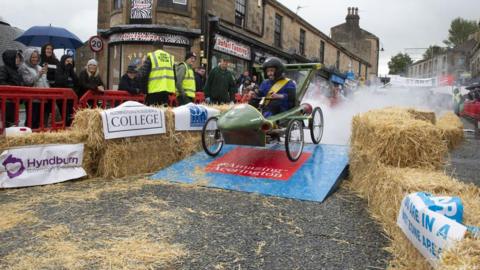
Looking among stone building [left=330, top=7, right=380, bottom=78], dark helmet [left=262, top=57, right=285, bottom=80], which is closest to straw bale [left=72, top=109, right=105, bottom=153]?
dark helmet [left=262, top=57, right=285, bottom=80]

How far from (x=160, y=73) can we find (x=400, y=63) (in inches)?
3351

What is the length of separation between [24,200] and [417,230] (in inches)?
155

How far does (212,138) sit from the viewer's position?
6.89 metres

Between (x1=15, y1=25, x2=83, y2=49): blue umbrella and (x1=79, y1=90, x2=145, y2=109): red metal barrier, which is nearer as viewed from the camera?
(x1=79, y1=90, x2=145, y2=109): red metal barrier

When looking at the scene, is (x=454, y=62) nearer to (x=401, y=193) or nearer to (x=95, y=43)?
(x=95, y=43)

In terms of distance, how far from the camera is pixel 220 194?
502 centimetres

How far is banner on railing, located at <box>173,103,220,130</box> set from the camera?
6.82m

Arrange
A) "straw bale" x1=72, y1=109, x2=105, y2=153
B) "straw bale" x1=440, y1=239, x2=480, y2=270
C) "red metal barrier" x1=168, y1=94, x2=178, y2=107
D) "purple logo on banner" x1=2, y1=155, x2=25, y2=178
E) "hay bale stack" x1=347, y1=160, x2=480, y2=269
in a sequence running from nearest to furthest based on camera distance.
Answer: "straw bale" x1=440, y1=239, x2=480, y2=270 < "hay bale stack" x1=347, y1=160, x2=480, y2=269 < "purple logo on banner" x1=2, y1=155, x2=25, y2=178 < "straw bale" x1=72, y1=109, x2=105, y2=153 < "red metal barrier" x1=168, y1=94, x2=178, y2=107

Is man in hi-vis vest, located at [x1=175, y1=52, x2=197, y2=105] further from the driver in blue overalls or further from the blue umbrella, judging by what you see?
the blue umbrella

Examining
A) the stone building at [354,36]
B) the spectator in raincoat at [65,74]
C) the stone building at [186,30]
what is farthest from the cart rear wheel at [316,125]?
the stone building at [354,36]

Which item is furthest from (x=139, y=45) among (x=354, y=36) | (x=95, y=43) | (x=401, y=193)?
(x=354, y=36)

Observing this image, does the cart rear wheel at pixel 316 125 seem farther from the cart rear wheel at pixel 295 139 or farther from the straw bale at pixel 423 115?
the straw bale at pixel 423 115

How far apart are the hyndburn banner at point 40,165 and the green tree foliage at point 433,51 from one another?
74.1m

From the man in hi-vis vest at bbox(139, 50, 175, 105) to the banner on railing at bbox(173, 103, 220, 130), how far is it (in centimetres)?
86
